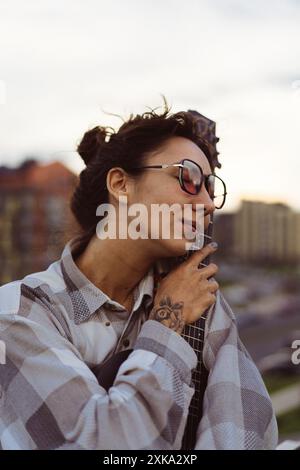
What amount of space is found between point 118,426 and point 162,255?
1.66 ft

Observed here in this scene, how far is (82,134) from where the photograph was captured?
2.08m

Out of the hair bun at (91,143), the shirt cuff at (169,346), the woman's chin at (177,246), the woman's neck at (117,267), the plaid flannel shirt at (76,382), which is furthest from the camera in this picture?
the hair bun at (91,143)

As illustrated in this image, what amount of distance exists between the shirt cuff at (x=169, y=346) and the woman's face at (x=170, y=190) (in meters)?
0.23

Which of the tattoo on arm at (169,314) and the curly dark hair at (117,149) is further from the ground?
the curly dark hair at (117,149)

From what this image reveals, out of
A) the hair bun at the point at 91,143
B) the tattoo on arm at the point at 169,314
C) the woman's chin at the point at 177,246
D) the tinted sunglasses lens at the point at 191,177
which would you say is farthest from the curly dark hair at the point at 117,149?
the tattoo on arm at the point at 169,314

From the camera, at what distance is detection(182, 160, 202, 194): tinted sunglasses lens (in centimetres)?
183

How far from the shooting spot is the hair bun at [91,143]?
2020 millimetres

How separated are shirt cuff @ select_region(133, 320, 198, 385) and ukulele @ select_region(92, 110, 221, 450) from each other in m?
0.07

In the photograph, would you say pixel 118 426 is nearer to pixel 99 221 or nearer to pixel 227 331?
pixel 227 331

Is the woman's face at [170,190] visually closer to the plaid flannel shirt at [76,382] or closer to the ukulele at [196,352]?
the ukulele at [196,352]

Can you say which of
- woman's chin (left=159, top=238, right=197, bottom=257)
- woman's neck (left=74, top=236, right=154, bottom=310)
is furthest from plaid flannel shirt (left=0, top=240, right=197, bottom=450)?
woman's chin (left=159, top=238, right=197, bottom=257)

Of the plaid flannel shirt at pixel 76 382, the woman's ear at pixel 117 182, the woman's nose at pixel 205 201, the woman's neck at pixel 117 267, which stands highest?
the woman's ear at pixel 117 182

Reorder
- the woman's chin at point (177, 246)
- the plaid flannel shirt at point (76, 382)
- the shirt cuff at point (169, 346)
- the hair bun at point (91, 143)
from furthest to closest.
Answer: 1. the hair bun at point (91, 143)
2. the woman's chin at point (177, 246)
3. the shirt cuff at point (169, 346)
4. the plaid flannel shirt at point (76, 382)

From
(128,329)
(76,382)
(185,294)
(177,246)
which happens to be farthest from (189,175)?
(76,382)
